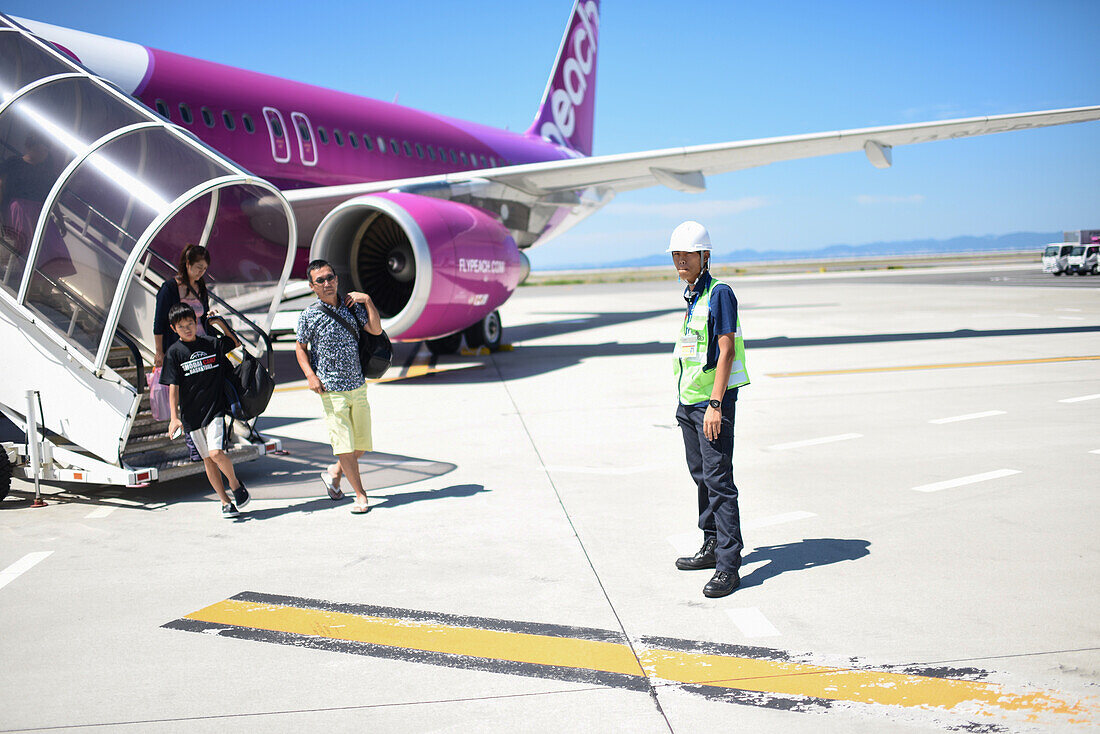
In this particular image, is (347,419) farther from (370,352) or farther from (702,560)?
(702,560)

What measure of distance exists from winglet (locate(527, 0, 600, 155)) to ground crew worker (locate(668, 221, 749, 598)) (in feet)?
56.4

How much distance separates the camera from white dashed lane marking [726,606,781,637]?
10.7 feet

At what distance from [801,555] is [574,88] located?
62.9 feet

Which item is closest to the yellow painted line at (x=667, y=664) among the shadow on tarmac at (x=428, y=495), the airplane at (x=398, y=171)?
the shadow on tarmac at (x=428, y=495)

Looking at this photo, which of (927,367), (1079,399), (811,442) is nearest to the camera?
(811,442)

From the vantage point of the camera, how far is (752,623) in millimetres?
3365

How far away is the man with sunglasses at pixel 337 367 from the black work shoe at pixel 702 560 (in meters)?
2.08

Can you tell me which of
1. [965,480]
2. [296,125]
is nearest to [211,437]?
[965,480]

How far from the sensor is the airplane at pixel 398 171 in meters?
10.0

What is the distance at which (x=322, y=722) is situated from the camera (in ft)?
8.73

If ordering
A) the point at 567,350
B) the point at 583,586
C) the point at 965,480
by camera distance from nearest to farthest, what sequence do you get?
1. the point at 583,586
2. the point at 965,480
3. the point at 567,350

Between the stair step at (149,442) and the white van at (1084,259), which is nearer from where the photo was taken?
the stair step at (149,442)

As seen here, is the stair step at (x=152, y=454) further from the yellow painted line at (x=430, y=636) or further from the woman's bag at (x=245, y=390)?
the yellow painted line at (x=430, y=636)

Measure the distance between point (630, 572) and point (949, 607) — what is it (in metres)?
1.34
